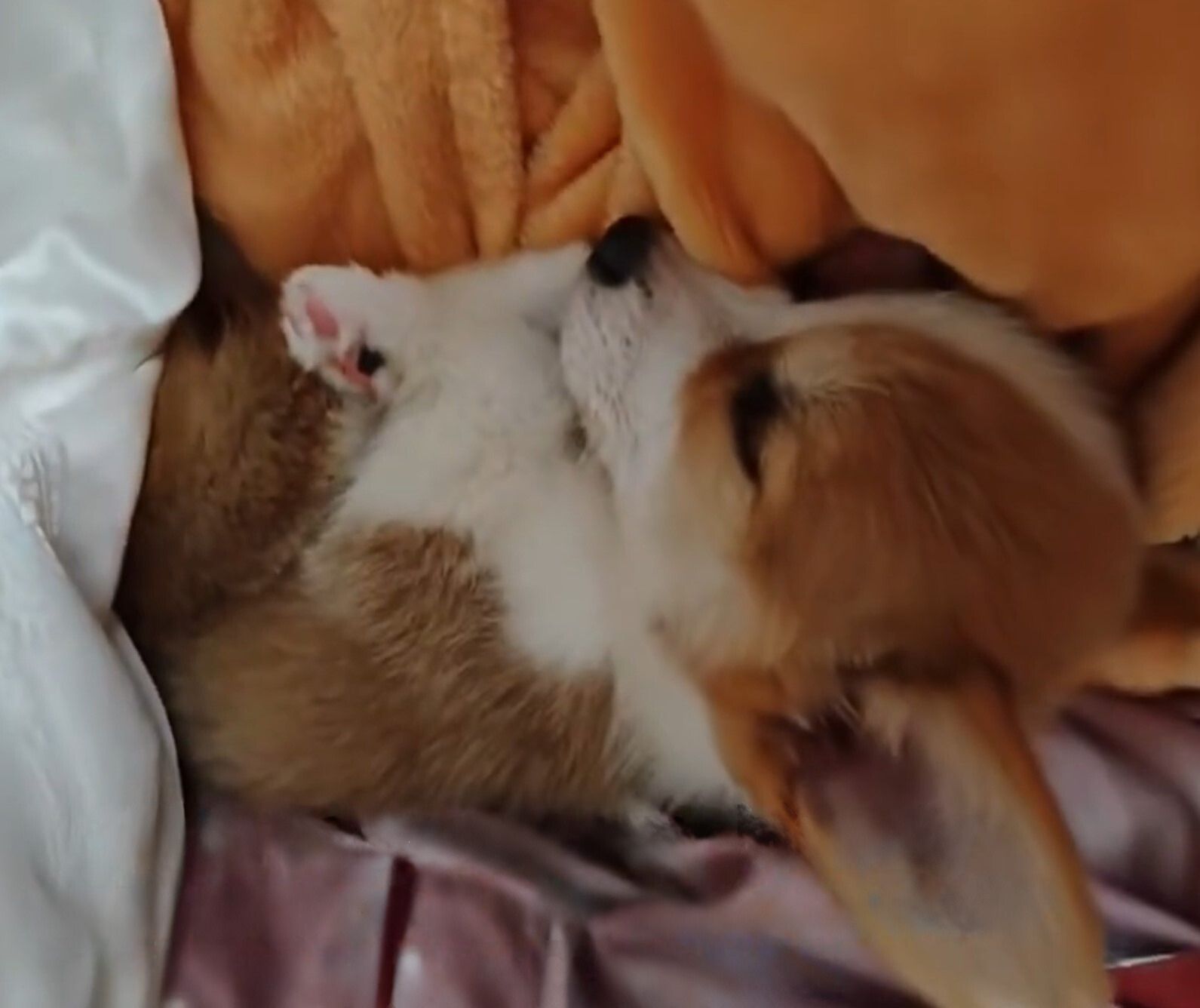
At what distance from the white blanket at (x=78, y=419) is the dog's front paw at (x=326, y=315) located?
90 mm

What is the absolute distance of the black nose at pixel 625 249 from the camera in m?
1.29

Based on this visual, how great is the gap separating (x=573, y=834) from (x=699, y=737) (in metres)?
0.15

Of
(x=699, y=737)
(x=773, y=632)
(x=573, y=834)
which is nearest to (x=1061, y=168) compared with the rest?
(x=773, y=632)

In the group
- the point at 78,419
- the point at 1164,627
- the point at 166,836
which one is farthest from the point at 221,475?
the point at 1164,627

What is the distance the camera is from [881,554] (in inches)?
48.1

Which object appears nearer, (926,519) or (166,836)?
(926,519)

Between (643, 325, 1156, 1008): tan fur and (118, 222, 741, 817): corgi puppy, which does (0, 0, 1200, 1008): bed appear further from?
(643, 325, 1156, 1008): tan fur

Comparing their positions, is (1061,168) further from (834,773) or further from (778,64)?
(834,773)

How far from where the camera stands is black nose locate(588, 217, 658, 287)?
4.23ft

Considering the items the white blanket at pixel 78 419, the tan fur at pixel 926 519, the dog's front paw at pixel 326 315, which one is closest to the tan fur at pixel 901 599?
the tan fur at pixel 926 519

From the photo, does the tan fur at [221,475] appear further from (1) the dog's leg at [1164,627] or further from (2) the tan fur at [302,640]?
(1) the dog's leg at [1164,627]

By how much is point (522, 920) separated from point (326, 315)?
514 mm

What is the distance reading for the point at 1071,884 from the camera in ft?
3.38

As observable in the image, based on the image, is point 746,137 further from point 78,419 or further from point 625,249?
point 78,419
